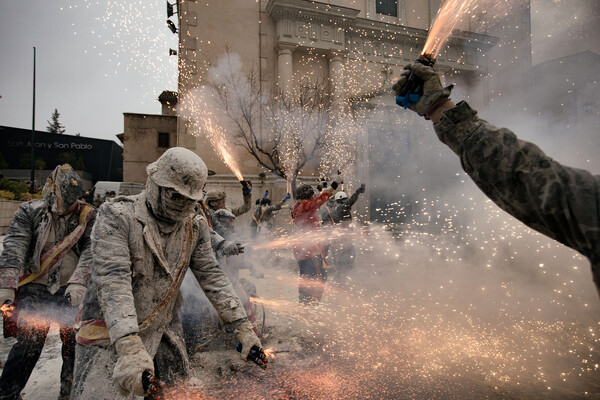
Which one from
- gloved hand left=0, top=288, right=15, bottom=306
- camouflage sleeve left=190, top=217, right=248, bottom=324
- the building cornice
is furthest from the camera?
the building cornice

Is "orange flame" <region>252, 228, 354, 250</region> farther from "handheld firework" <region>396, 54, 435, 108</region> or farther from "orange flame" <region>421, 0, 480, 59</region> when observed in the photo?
"handheld firework" <region>396, 54, 435, 108</region>

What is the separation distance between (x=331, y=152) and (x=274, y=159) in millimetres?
2662

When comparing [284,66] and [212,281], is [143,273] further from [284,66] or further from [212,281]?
[284,66]

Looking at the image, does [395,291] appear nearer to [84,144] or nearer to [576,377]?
[576,377]

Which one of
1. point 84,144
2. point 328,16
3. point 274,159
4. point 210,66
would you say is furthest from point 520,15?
point 84,144

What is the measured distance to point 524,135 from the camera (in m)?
8.18

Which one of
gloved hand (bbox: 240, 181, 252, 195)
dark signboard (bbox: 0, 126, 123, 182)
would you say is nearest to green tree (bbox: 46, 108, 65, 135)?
dark signboard (bbox: 0, 126, 123, 182)

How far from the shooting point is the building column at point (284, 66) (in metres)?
16.0

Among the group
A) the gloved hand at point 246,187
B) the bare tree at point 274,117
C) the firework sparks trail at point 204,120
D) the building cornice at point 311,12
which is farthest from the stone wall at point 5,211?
the building cornice at point 311,12

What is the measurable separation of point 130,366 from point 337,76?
1665 centimetres

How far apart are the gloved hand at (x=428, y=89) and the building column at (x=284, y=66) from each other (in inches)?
594

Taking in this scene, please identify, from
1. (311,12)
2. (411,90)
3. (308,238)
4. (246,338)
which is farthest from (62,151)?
(411,90)

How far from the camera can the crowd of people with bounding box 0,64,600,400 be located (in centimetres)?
118

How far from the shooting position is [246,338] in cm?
214
